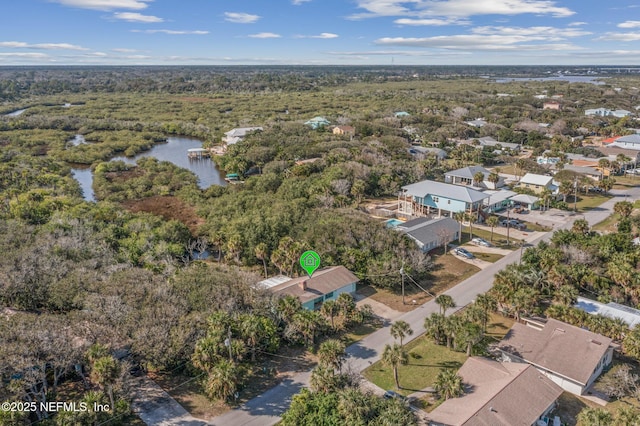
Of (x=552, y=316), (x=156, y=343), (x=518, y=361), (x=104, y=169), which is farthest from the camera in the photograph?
(x=104, y=169)

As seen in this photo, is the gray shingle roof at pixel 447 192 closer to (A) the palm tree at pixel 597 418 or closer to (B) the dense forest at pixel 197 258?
(B) the dense forest at pixel 197 258

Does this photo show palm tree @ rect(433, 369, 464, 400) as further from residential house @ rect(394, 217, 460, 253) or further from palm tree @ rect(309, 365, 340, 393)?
residential house @ rect(394, 217, 460, 253)

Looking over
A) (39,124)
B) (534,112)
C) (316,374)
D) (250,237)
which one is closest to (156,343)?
(316,374)

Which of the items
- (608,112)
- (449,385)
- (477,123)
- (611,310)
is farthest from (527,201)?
(608,112)

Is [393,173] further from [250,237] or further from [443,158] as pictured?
[250,237]

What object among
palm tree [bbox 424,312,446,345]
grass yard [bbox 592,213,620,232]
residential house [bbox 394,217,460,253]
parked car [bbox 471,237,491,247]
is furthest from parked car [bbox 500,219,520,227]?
palm tree [bbox 424,312,446,345]

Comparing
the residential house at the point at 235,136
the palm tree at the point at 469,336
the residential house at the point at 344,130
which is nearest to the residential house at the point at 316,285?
the palm tree at the point at 469,336
